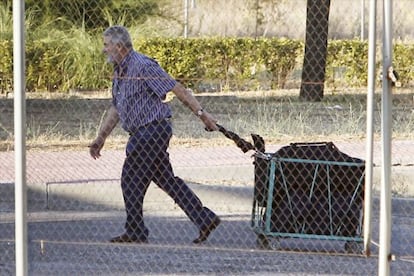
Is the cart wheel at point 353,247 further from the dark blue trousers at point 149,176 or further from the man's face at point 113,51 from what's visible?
the man's face at point 113,51

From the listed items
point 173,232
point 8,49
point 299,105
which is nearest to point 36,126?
point 8,49

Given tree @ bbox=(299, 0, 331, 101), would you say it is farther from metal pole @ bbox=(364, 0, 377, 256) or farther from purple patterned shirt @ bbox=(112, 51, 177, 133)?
metal pole @ bbox=(364, 0, 377, 256)

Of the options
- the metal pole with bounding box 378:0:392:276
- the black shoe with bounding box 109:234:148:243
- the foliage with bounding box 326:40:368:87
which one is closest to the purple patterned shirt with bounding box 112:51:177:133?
the black shoe with bounding box 109:234:148:243

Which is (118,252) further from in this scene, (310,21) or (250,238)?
(310,21)

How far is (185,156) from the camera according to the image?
40.4ft

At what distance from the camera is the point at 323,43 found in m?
16.3

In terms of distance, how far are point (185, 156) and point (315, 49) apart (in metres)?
5.05

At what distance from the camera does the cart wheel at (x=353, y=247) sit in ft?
27.1

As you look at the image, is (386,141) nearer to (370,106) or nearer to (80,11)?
(370,106)

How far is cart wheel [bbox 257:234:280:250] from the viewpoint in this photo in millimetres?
8392

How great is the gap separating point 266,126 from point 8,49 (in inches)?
173

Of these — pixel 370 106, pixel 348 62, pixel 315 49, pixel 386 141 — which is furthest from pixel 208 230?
pixel 348 62

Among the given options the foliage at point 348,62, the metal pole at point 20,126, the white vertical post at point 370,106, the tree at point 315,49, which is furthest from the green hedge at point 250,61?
the metal pole at point 20,126

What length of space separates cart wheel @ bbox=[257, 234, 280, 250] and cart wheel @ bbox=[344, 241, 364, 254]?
19.3 inches
